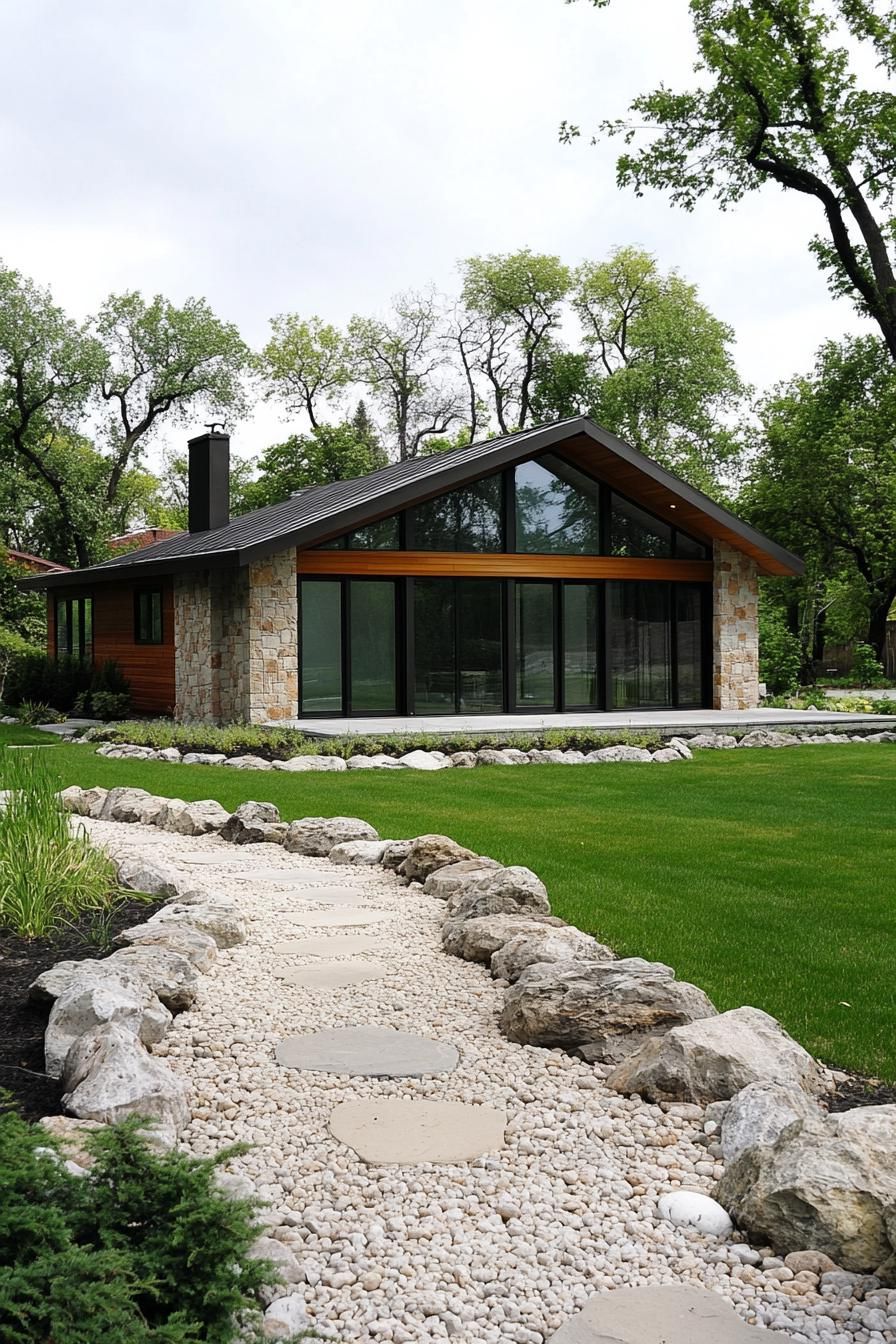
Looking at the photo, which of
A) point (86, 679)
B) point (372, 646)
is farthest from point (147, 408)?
point (372, 646)

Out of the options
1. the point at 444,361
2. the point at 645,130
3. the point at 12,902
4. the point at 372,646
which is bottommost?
the point at 12,902

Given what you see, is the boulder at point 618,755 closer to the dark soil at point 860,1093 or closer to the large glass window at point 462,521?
the large glass window at point 462,521

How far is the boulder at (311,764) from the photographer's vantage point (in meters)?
12.2

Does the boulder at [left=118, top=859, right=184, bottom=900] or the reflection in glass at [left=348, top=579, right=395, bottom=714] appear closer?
the boulder at [left=118, top=859, right=184, bottom=900]

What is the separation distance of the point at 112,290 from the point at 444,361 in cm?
1149

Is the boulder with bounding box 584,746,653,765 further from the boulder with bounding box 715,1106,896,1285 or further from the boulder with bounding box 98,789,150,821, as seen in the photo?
the boulder with bounding box 715,1106,896,1285

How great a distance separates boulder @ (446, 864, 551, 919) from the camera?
512 cm

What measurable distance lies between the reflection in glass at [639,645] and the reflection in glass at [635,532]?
0.56m

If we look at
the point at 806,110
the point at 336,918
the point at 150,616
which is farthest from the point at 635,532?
the point at 336,918

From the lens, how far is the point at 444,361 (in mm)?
40438

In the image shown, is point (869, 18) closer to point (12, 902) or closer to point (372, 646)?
point (372, 646)

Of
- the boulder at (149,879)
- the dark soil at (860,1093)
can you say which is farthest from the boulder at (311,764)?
the dark soil at (860,1093)

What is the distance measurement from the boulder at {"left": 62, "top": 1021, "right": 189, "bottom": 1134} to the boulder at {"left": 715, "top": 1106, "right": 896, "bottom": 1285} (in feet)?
4.52

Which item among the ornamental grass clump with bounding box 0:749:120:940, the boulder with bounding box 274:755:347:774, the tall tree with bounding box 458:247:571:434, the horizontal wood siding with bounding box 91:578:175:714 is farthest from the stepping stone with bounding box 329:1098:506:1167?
the tall tree with bounding box 458:247:571:434
